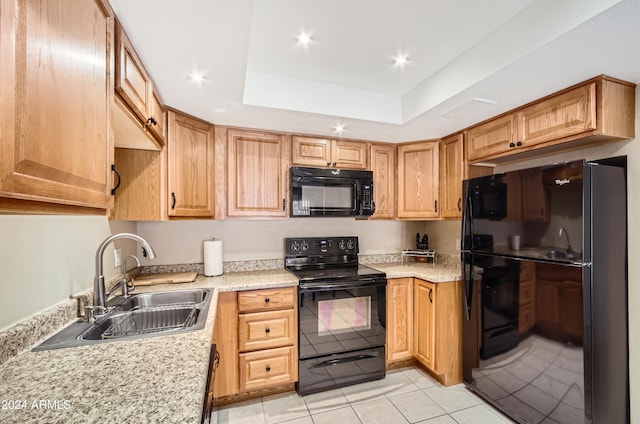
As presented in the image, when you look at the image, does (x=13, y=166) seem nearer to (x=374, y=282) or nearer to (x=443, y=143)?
(x=374, y=282)

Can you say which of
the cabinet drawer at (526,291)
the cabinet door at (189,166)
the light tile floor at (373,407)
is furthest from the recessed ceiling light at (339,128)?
the light tile floor at (373,407)

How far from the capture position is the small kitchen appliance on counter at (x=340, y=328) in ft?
7.50

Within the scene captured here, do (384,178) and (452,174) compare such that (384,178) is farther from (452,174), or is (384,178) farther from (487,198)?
(487,198)

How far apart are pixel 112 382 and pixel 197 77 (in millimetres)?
1464

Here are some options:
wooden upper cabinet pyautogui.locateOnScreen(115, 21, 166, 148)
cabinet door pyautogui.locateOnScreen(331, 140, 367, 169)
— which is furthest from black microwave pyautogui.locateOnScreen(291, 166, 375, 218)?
wooden upper cabinet pyautogui.locateOnScreen(115, 21, 166, 148)

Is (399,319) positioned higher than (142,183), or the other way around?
(142,183)

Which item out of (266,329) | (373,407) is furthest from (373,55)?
(373,407)

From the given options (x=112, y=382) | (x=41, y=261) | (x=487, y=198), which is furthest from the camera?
(x=487, y=198)

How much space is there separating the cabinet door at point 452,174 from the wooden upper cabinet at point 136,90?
2356 millimetres

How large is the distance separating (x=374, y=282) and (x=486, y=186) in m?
1.15

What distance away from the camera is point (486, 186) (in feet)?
6.88

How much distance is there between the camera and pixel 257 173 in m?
2.47

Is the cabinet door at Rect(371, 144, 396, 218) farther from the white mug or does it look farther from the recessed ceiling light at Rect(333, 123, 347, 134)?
the white mug

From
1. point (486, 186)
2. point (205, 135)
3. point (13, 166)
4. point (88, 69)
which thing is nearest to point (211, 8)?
point (88, 69)
